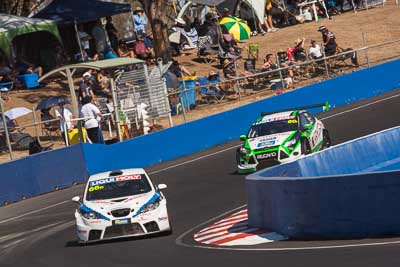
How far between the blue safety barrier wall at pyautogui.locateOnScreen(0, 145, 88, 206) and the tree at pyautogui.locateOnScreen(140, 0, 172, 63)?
1343cm

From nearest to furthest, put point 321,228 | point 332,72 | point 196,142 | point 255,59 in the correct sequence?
point 321,228 < point 196,142 < point 332,72 < point 255,59

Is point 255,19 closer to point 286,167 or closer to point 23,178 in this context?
point 23,178

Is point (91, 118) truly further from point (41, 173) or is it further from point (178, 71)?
point (178, 71)

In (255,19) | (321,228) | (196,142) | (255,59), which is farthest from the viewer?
(255,19)

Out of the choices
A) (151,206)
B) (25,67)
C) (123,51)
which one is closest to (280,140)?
(151,206)

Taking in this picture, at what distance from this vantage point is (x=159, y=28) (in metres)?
41.1

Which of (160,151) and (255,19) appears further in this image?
(255,19)

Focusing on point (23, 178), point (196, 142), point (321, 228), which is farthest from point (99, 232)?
point (196, 142)

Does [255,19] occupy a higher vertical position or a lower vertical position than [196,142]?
higher

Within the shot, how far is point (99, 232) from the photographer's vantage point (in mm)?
17922

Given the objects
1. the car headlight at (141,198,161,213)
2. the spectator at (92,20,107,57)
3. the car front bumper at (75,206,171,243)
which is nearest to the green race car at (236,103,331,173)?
the car headlight at (141,198,161,213)

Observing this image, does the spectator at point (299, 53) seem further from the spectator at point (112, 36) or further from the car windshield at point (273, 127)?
the car windshield at point (273, 127)

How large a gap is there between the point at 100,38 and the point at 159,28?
236cm

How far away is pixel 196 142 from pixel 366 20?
20.0 metres
